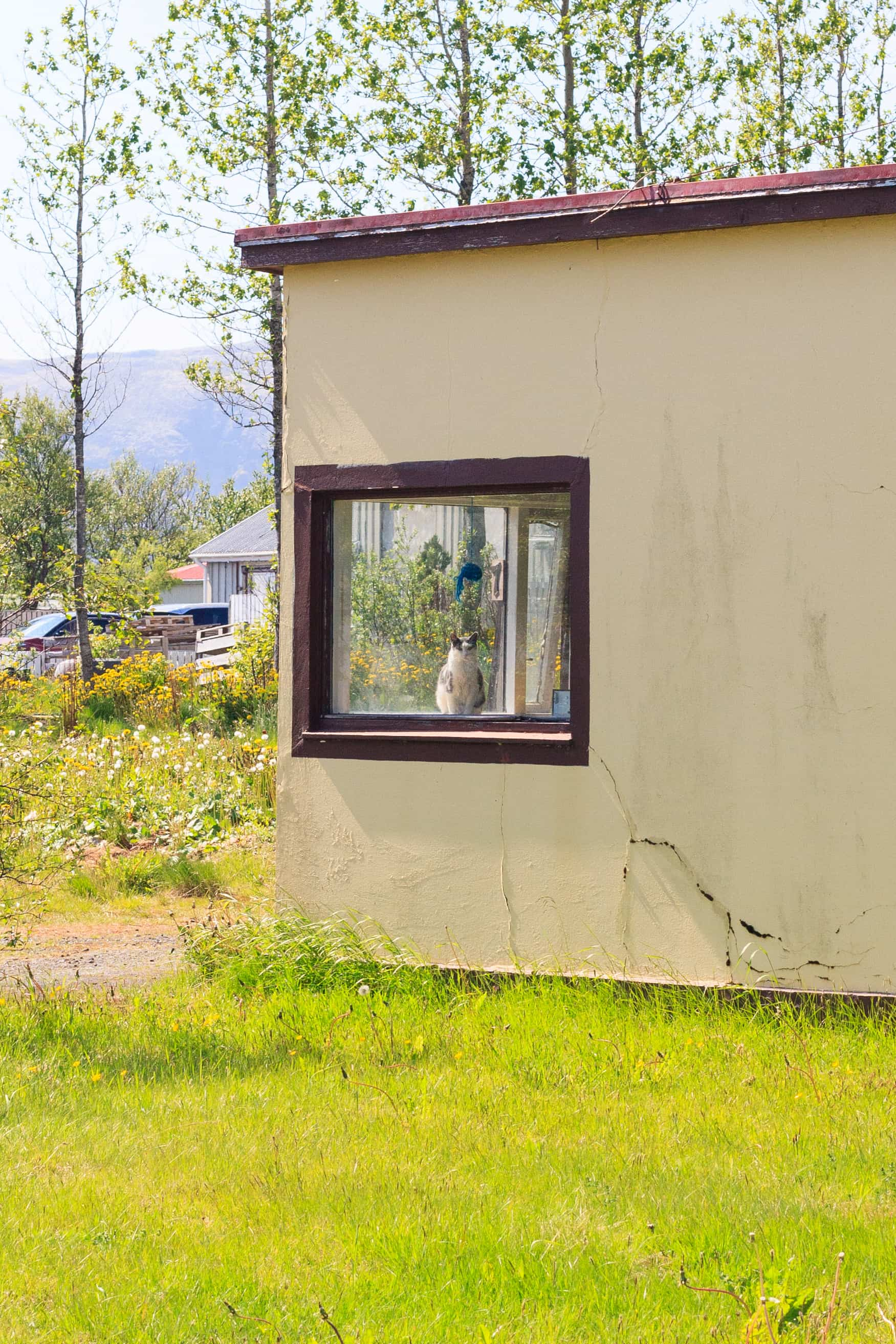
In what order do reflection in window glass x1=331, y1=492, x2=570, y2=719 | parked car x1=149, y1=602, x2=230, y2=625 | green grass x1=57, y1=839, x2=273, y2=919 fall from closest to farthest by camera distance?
reflection in window glass x1=331, y1=492, x2=570, y2=719
green grass x1=57, y1=839, x2=273, y2=919
parked car x1=149, y1=602, x2=230, y2=625

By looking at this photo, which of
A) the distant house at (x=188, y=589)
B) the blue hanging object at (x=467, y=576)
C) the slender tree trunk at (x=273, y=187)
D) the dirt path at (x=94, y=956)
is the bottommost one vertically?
the dirt path at (x=94, y=956)

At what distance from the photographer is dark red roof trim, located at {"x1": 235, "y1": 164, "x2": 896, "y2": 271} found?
224 inches

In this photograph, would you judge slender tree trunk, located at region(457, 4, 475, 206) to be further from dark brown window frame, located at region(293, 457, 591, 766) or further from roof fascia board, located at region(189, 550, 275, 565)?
roof fascia board, located at region(189, 550, 275, 565)

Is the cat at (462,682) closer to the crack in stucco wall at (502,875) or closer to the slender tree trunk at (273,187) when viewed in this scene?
the crack in stucco wall at (502,875)

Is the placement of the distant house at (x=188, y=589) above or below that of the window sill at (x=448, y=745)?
above

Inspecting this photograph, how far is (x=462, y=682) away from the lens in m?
6.56

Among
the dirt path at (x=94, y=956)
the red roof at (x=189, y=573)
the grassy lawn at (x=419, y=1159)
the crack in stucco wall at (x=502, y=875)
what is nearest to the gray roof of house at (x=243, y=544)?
the red roof at (x=189, y=573)

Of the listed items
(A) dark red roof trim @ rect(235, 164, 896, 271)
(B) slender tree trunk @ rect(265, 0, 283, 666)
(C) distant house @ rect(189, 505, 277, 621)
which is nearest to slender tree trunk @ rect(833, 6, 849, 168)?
(B) slender tree trunk @ rect(265, 0, 283, 666)

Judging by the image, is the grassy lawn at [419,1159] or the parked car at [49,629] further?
the parked car at [49,629]

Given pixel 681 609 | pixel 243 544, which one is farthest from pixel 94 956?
pixel 243 544

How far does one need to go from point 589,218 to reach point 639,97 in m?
12.2

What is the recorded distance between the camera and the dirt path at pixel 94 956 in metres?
7.04

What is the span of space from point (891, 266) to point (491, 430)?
198cm

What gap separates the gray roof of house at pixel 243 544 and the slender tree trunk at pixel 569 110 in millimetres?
26366
